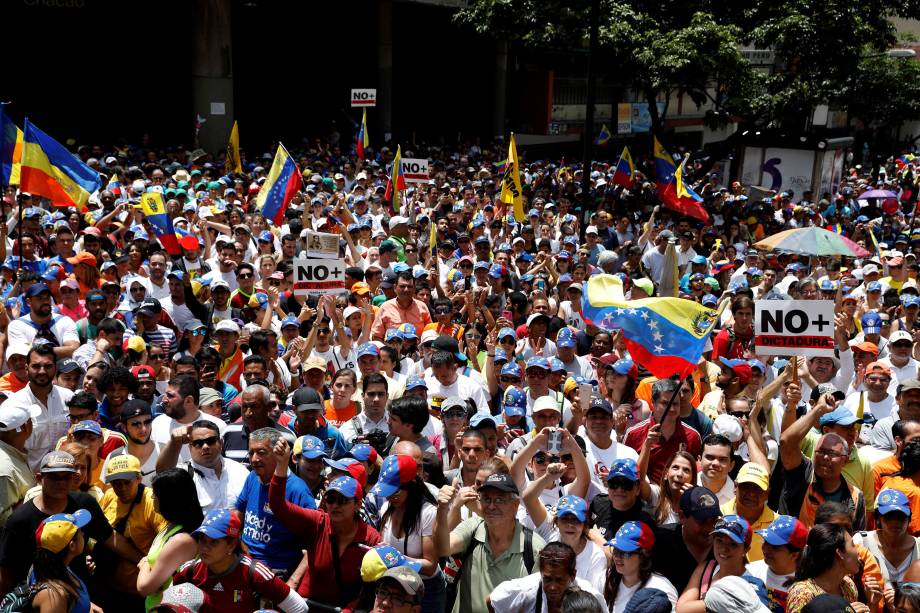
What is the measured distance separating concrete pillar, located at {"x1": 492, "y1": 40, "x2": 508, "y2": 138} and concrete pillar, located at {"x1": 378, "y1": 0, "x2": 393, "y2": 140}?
19.3 feet

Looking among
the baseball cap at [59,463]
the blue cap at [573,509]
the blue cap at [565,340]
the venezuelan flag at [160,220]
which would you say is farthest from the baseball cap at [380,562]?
the venezuelan flag at [160,220]

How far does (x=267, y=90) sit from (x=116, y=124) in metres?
5.55

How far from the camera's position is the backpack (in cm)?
394

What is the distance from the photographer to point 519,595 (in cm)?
424

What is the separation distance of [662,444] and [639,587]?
72.7 inches

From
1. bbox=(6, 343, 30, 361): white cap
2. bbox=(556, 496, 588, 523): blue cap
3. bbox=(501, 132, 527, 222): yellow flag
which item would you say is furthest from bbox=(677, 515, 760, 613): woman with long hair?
bbox=(501, 132, 527, 222): yellow flag

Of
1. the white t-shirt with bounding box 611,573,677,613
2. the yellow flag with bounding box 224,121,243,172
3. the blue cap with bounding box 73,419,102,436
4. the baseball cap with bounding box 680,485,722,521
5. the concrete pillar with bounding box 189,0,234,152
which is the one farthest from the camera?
the concrete pillar with bounding box 189,0,234,152

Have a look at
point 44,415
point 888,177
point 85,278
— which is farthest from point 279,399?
point 888,177

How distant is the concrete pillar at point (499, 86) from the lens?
34344mm

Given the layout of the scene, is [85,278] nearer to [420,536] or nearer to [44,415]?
[44,415]

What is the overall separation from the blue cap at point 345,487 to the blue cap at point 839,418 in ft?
10.1

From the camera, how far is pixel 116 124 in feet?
83.7

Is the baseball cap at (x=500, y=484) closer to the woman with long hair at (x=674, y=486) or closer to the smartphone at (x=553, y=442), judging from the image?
the smartphone at (x=553, y=442)

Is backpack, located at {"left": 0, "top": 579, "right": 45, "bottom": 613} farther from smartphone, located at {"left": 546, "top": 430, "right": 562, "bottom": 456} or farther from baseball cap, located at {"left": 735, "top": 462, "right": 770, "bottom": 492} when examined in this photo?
baseball cap, located at {"left": 735, "top": 462, "right": 770, "bottom": 492}
